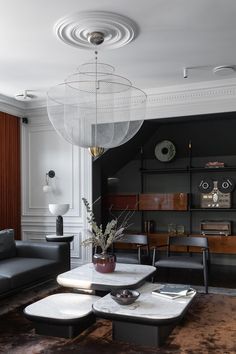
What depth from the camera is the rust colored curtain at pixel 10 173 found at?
589cm

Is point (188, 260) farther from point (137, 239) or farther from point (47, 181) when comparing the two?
point (47, 181)

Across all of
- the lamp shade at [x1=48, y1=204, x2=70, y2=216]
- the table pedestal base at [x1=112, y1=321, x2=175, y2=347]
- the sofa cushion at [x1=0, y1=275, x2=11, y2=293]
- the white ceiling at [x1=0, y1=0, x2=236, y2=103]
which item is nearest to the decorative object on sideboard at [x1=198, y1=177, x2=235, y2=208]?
the white ceiling at [x1=0, y1=0, x2=236, y2=103]

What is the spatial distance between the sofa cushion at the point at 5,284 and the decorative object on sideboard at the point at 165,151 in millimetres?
3259

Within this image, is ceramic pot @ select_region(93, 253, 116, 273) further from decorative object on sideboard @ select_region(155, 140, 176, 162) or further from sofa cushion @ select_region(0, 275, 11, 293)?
decorative object on sideboard @ select_region(155, 140, 176, 162)

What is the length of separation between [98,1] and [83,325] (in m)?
2.64

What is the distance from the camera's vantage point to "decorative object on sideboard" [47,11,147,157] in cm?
334

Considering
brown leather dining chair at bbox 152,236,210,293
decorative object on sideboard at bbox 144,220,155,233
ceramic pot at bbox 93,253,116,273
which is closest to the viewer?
ceramic pot at bbox 93,253,116,273

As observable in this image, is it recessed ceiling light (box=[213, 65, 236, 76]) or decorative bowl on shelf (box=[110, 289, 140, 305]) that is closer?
decorative bowl on shelf (box=[110, 289, 140, 305])

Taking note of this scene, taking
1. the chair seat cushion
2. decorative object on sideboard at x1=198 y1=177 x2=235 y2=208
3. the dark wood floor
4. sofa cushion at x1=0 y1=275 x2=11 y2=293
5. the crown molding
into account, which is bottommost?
the dark wood floor

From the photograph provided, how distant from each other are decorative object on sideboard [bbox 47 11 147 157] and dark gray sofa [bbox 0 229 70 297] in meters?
1.73

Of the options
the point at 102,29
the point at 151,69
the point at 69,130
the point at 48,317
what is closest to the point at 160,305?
the point at 48,317

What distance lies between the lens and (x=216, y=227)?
587 cm

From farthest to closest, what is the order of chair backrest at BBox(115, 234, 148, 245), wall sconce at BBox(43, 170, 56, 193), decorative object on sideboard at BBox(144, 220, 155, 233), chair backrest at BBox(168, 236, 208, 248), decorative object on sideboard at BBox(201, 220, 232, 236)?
decorative object on sideboard at BBox(144, 220, 155, 233)
wall sconce at BBox(43, 170, 56, 193)
decorative object on sideboard at BBox(201, 220, 232, 236)
chair backrest at BBox(115, 234, 148, 245)
chair backrest at BBox(168, 236, 208, 248)

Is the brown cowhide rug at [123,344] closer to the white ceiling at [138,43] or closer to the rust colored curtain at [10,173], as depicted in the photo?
the rust colored curtain at [10,173]
